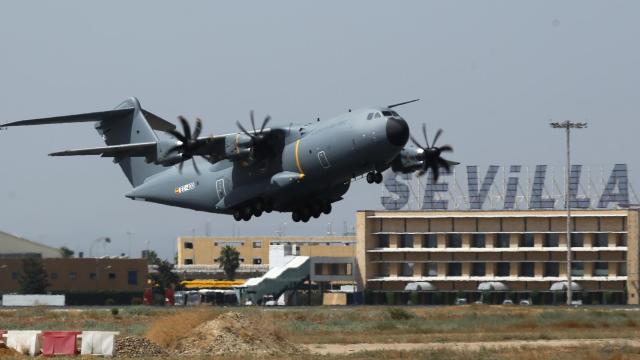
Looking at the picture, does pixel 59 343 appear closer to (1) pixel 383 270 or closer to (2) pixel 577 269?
(2) pixel 577 269

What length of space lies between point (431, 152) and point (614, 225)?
68.4 meters

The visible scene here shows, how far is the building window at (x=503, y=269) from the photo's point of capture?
121000 millimetres

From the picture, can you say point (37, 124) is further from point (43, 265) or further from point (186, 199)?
point (43, 265)

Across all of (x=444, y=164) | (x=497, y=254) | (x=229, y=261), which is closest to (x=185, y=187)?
(x=444, y=164)

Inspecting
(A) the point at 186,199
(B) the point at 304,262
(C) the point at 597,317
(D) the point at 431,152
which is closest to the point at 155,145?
Answer: (A) the point at 186,199

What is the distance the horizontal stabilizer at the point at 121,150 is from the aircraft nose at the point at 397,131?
1233 cm

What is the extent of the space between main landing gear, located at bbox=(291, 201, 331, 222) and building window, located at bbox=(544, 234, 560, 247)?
218 ft

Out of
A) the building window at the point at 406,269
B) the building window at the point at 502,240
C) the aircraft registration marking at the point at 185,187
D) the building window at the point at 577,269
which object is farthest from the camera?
the building window at the point at 406,269

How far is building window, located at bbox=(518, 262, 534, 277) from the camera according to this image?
120188 mm

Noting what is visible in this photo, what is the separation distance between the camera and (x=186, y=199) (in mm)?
59156

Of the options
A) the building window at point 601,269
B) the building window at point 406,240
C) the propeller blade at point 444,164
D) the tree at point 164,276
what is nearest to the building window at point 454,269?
the building window at point 406,240

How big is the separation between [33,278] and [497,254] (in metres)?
49.8

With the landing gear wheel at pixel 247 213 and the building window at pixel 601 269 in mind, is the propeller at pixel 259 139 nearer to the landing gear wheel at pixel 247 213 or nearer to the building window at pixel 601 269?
the landing gear wheel at pixel 247 213

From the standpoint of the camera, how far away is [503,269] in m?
121
